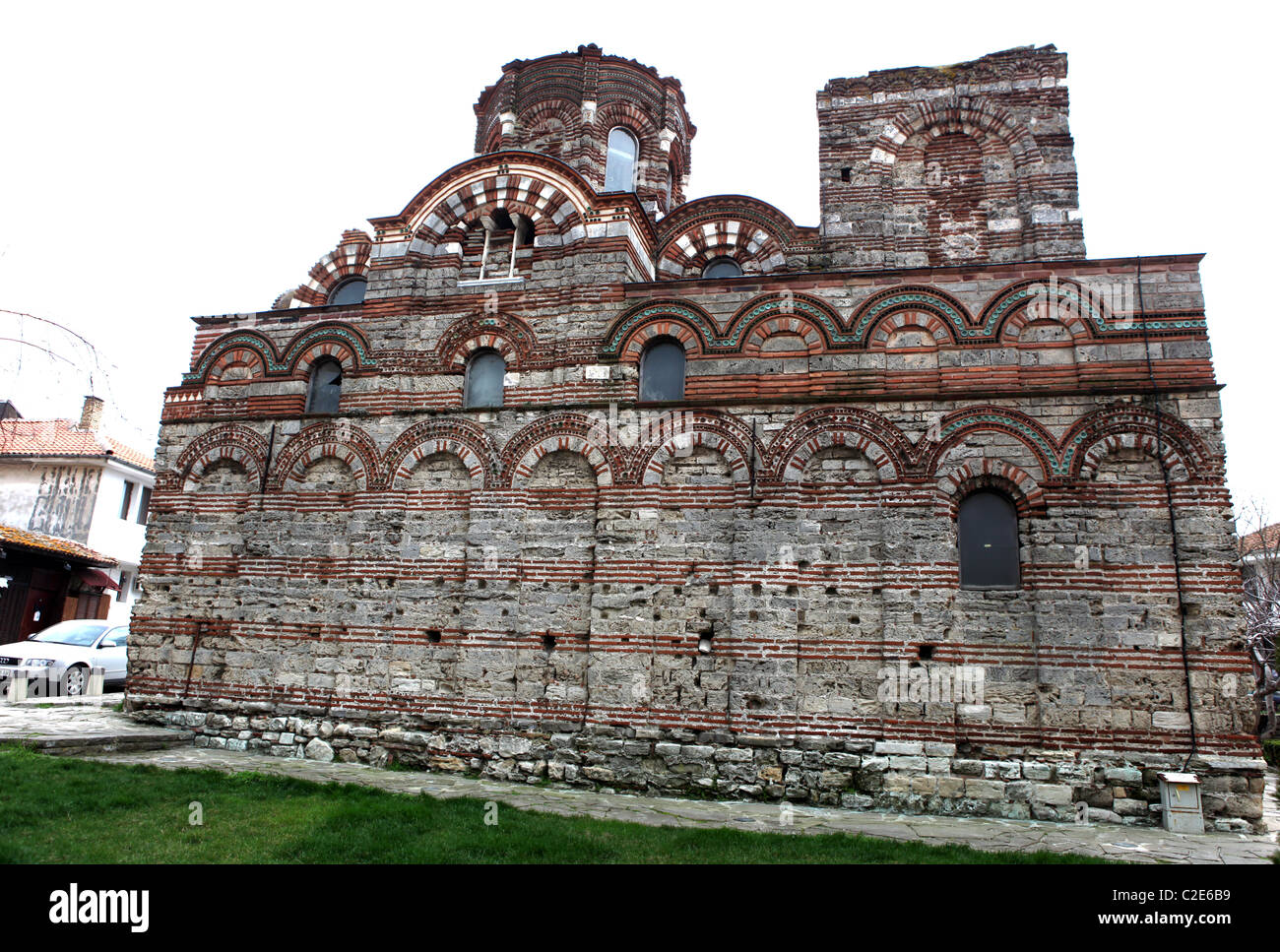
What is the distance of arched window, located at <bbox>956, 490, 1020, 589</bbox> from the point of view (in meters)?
8.84

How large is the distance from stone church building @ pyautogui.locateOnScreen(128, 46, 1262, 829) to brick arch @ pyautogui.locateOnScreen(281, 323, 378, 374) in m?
0.07

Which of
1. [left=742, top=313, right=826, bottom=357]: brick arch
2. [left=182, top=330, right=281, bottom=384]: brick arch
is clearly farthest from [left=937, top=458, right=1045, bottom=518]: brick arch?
[left=182, top=330, right=281, bottom=384]: brick arch

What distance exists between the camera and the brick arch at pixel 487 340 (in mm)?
10641

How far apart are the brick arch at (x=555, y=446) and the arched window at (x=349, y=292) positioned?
498cm

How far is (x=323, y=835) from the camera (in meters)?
6.08

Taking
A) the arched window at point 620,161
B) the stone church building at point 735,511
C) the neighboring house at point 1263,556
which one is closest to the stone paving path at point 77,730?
the stone church building at point 735,511

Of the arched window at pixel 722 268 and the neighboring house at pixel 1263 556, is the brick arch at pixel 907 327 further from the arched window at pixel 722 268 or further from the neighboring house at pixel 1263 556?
the neighboring house at pixel 1263 556

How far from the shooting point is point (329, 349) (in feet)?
37.5

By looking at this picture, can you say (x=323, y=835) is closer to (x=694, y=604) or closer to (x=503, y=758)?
(x=503, y=758)

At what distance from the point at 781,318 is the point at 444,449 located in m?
4.54

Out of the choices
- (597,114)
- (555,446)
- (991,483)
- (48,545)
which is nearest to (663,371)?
(555,446)

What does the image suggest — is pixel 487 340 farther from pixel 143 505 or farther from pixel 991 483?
pixel 143 505

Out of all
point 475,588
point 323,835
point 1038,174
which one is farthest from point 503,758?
point 1038,174
